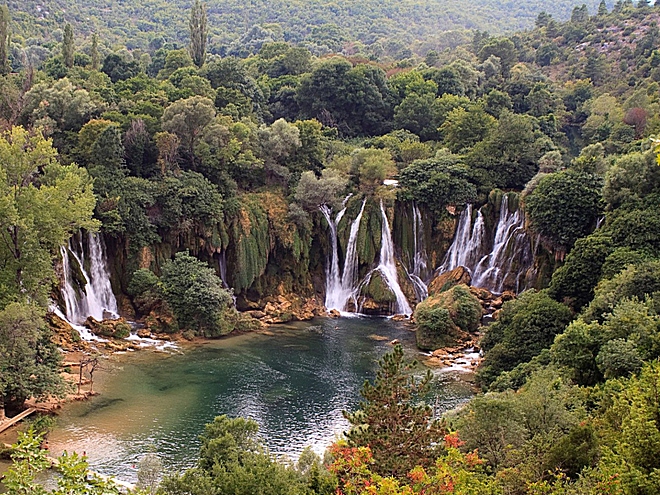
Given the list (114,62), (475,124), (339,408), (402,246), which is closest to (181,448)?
(339,408)

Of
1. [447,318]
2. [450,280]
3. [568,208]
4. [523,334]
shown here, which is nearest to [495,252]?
[450,280]

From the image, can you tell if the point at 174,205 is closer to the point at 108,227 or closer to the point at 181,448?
the point at 108,227

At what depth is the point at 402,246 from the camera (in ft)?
148

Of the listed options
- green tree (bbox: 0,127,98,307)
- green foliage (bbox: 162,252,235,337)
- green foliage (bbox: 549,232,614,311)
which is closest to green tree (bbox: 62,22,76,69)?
green foliage (bbox: 162,252,235,337)

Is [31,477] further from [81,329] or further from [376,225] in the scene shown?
[376,225]

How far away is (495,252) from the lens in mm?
43000

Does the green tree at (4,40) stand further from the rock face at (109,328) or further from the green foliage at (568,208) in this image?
the green foliage at (568,208)

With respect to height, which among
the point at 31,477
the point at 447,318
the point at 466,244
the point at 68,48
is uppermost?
the point at 68,48

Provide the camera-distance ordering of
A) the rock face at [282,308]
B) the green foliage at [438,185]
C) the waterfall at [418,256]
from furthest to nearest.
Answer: the green foliage at [438,185] < the waterfall at [418,256] < the rock face at [282,308]

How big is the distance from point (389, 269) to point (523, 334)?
14.5 meters

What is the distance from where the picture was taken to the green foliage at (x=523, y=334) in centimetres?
2942

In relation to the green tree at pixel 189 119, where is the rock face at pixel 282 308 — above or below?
below

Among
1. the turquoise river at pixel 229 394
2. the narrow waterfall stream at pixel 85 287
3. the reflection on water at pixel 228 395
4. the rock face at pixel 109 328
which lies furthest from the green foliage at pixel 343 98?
the rock face at pixel 109 328

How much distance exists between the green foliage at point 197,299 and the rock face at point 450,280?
12.1 metres
